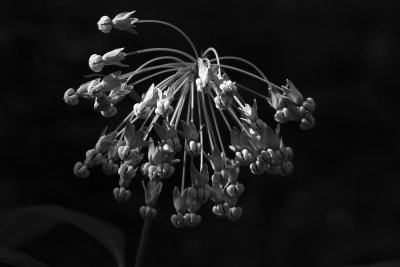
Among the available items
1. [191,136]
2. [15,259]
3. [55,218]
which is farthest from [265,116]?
[15,259]

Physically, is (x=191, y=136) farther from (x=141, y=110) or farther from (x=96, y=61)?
(x=96, y=61)

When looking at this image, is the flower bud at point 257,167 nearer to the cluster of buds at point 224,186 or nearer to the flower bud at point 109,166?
the cluster of buds at point 224,186

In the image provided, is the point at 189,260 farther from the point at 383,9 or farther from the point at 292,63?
the point at 383,9

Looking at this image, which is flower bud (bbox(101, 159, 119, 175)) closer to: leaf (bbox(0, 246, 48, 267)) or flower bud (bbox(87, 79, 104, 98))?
flower bud (bbox(87, 79, 104, 98))

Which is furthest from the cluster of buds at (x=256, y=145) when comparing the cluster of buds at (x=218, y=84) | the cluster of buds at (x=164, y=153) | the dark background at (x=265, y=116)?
the dark background at (x=265, y=116)

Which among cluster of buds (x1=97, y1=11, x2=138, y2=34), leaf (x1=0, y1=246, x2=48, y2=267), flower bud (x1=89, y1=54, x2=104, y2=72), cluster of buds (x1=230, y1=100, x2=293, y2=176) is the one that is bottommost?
leaf (x1=0, y1=246, x2=48, y2=267)

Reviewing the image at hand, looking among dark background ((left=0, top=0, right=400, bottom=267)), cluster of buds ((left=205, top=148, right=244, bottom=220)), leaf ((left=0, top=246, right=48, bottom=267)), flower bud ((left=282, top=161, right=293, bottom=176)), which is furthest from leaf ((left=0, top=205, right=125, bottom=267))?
dark background ((left=0, top=0, right=400, bottom=267))
